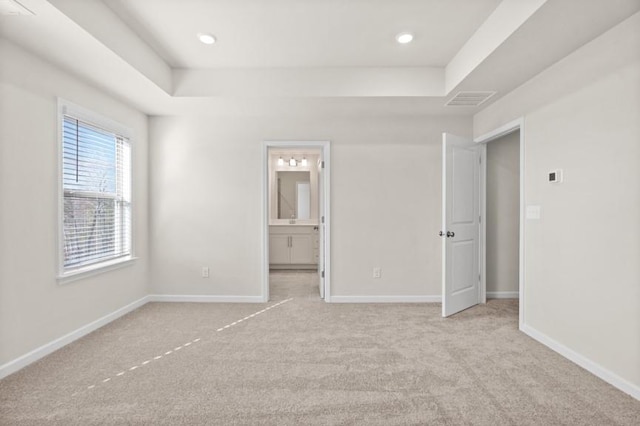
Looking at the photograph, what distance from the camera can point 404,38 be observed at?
9.38 ft

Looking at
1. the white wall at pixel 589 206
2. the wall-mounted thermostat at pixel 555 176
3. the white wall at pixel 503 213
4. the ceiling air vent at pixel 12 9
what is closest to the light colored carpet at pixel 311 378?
the white wall at pixel 589 206

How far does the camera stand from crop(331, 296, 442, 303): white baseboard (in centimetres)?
416

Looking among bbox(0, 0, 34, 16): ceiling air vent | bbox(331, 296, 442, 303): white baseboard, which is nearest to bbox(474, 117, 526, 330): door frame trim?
bbox(331, 296, 442, 303): white baseboard

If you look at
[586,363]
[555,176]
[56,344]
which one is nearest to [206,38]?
[56,344]

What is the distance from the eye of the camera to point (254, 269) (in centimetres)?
422

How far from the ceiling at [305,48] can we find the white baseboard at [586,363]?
89.3 inches

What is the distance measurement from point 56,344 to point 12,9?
2.41 m

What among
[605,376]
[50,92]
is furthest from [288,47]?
[605,376]

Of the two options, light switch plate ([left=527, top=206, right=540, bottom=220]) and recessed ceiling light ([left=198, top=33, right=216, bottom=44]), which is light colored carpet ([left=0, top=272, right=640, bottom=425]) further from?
recessed ceiling light ([left=198, top=33, right=216, bottom=44])

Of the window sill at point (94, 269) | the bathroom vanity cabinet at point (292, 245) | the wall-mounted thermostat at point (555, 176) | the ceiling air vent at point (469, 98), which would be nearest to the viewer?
the wall-mounted thermostat at point (555, 176)

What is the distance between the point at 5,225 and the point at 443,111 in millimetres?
4216

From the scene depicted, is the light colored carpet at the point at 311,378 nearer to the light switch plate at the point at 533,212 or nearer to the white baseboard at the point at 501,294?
the white baseboard at the point at 501,294

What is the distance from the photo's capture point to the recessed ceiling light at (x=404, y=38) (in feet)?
9.23

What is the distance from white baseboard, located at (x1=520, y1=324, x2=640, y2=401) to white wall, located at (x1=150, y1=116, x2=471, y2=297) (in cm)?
134
